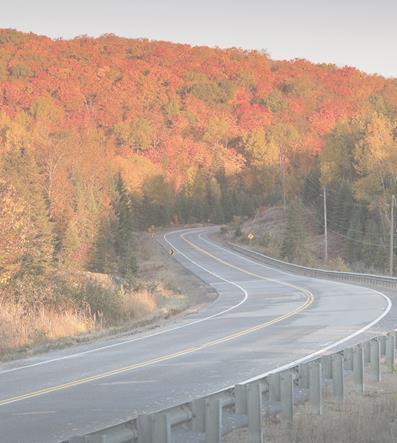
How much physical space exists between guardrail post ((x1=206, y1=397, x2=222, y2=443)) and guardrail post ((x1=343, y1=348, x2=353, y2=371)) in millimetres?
3660

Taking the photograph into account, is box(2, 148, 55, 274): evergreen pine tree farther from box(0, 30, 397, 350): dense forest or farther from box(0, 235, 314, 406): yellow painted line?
box(0, 235, 314, 406): yellow painted line

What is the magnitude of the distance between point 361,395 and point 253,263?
1908 inches

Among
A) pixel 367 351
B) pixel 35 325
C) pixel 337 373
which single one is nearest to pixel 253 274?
pixel 35 325

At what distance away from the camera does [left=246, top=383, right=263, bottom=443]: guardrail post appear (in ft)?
19.7

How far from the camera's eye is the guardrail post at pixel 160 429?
16.3 feet

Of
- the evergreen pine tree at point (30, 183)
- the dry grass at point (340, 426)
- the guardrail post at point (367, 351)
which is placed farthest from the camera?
the evergreen pine tree at point (30, 183)

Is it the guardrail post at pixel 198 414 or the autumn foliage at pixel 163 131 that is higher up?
the autumn foliage at pixel 163 131

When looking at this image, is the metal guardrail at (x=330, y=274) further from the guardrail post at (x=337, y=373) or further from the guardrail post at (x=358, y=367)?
the guardrail post at (x=337, y=373)

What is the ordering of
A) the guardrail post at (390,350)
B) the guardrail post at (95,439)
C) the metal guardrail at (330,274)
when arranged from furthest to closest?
the metal guardrail at (330,274), the guardrail post at (390,350), the guardrail post at (95,439)

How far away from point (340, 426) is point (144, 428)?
2441 millimetres

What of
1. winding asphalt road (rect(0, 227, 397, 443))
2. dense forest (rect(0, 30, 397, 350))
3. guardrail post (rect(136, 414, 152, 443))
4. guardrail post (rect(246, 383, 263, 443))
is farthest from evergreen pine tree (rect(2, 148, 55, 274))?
guardrail post (rect(136, 414, 152, 443))

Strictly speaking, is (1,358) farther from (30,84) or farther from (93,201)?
(30,84)

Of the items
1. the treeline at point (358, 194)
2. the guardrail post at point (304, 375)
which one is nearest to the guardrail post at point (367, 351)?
the guardrail post at point (304, 375)

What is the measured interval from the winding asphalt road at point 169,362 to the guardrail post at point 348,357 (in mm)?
1753
